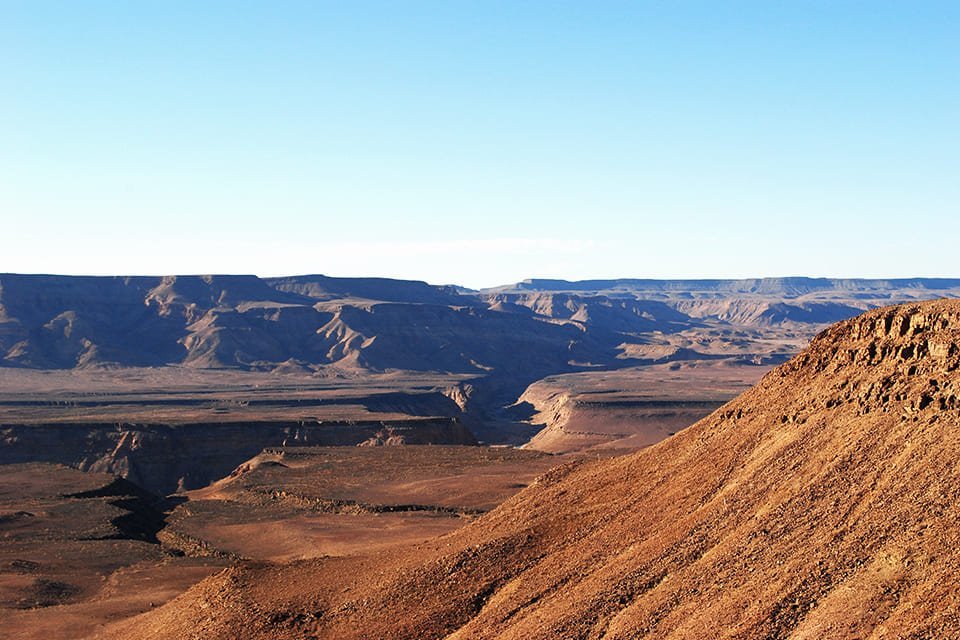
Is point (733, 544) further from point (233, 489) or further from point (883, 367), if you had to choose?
point (233, 489)

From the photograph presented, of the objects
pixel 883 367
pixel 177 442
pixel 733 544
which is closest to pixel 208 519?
pixel 177 442

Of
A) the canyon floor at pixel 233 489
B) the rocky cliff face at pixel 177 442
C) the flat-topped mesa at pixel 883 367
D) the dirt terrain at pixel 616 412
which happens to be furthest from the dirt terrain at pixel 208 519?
the dirt terrain at pixel 616 412

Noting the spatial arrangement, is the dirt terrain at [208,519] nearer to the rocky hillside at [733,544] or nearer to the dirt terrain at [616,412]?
the rocky hillside at [733,544]

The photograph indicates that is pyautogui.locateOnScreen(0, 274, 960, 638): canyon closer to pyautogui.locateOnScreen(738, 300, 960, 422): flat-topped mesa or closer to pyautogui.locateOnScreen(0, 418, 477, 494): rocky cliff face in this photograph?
pyautogui.locateOnScreen(738, 300, 960, 422): flat-topped mesa

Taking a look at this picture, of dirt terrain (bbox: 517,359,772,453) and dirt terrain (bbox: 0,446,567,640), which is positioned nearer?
dirt terrain (bbox: 0,446,567,640)

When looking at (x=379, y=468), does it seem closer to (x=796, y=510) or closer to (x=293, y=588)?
(x=293, y=588)

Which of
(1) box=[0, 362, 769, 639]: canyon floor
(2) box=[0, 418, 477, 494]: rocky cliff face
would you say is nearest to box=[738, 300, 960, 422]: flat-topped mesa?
(1) box=[0, 362, 769, 639]: canyon floor

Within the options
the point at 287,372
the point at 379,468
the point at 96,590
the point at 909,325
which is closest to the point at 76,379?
the point at 287,372
